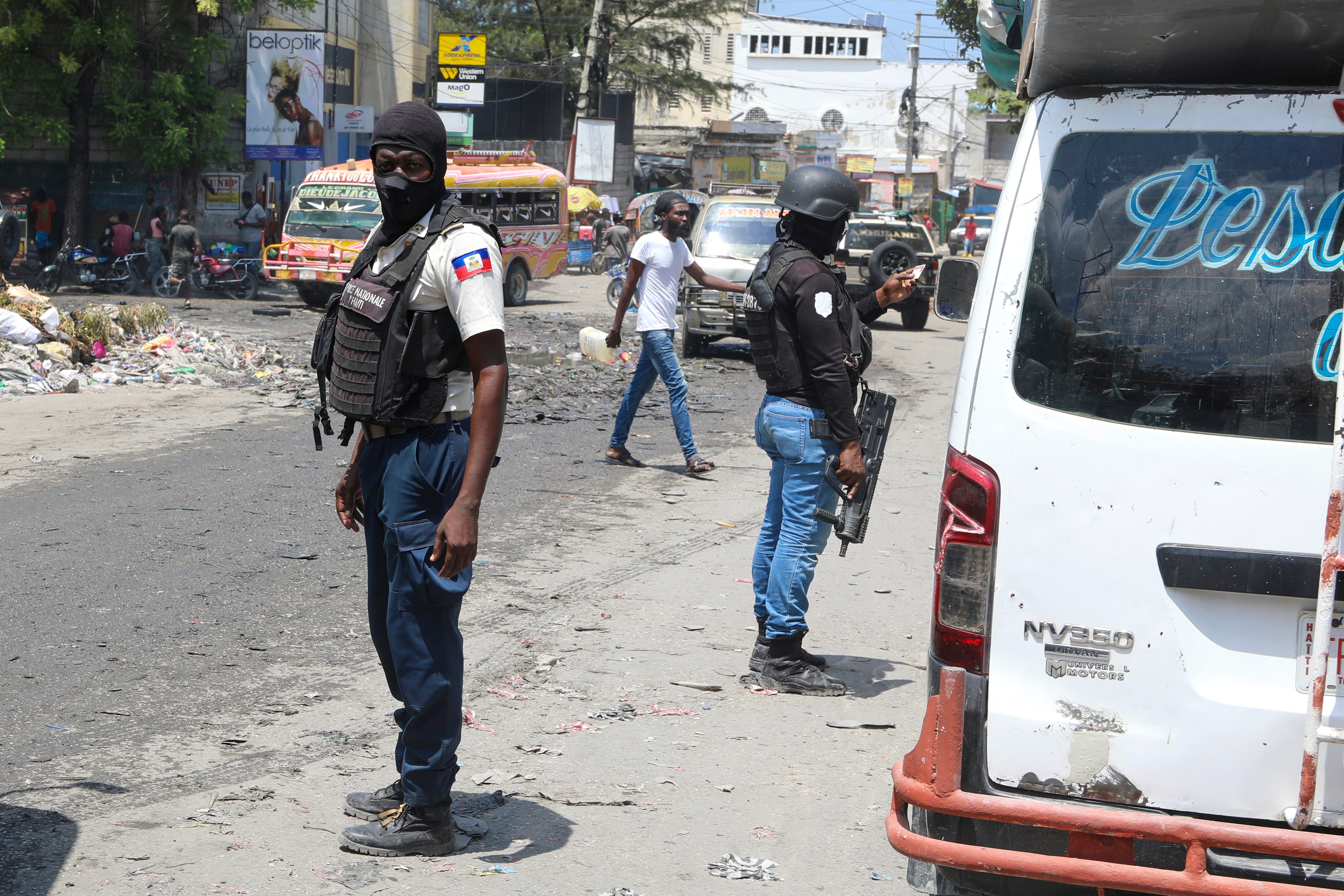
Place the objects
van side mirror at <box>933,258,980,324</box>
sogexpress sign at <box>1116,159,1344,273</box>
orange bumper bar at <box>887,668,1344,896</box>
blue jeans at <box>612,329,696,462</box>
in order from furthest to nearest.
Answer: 1. blue jeans at <box>612,329,696,462</box>
2. van side mirror at <box>933,258,980,324</box>
3. sogexpress sign at <box>1116,159,1344,273</box>
4. orange bumper bar at <box>887,668,1344,896</box>

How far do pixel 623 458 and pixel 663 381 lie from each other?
0.77 m

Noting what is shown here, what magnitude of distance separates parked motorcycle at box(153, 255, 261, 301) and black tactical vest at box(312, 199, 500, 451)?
72.4 ft

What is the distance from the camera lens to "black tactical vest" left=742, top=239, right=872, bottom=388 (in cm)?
477

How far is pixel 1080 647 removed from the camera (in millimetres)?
2662

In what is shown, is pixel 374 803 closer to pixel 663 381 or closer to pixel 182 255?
pixel 663 381

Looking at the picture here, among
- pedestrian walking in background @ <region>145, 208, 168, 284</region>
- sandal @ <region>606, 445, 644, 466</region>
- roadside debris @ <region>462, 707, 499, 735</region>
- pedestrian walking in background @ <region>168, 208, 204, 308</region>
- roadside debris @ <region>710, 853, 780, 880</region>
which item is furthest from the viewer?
pedestrian walking in background @ <region>145, 208, 168, 284</region>

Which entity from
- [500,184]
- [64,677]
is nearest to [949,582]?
[64,677]

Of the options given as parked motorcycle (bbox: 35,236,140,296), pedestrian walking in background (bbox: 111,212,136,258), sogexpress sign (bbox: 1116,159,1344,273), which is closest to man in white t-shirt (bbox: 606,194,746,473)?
sogexpress sign (bbox: 1116,159,1344,273)

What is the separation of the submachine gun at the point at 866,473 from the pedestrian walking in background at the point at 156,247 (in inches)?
855

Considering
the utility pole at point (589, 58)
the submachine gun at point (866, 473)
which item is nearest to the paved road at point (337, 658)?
the submachine gun at point (866, 473)

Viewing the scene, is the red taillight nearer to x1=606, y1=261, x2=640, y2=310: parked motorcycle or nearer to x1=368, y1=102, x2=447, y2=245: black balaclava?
x1=368, y1=102, x2=447, y2=245: black balaclava

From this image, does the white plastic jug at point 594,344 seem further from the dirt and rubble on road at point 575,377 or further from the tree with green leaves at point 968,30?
the tree with green leaves at point 968,30

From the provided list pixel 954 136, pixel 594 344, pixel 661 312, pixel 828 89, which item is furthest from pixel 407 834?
pixel 828 89

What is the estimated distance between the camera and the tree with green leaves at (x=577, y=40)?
2200 inches
